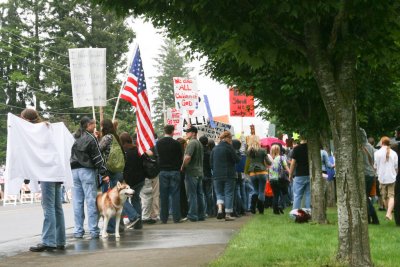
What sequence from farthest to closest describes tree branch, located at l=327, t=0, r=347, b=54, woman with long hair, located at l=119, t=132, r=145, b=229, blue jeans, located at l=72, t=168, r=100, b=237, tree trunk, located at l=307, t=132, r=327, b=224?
tree trunk, located at l=307, t=132, r=327, b=224
woman with long hair, located at l=119, t=132, r=145, b=229
blue jeans, located at l=72, t=168, r=100, b=237
tree branch, located at l=327, t=0, r=347, b=54

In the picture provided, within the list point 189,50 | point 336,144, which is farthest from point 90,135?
point 336,144

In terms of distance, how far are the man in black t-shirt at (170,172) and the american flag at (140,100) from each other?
55 cm

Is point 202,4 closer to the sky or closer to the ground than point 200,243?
closer to the sky

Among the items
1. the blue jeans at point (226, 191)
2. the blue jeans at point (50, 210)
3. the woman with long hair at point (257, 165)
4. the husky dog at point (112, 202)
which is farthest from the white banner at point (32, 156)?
the woman with long hair at point (257, 165)

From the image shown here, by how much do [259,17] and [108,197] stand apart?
5.61m

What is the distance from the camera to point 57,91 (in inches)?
2707

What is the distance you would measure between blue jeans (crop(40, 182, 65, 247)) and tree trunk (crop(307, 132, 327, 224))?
247 inches

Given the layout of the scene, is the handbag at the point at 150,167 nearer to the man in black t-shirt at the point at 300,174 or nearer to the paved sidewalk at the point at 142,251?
the paved sidewalk at the point at 142,251

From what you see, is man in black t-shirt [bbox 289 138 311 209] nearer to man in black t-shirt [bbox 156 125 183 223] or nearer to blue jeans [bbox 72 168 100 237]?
man in black t-shirt [bbox 156 125 183 223]

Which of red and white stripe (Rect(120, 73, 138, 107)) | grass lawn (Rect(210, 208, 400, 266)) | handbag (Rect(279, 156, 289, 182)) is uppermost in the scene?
red and white stripe (Rect(120, 73, 138, 107))

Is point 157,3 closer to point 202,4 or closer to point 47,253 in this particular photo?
point 202,4

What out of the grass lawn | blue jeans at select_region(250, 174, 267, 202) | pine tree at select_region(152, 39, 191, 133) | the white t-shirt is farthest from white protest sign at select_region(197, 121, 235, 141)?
pine tree at select_region(152, 39, 191, 133)

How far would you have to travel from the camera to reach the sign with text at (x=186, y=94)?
79.6ft

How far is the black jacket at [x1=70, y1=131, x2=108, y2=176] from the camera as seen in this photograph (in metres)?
11.8
